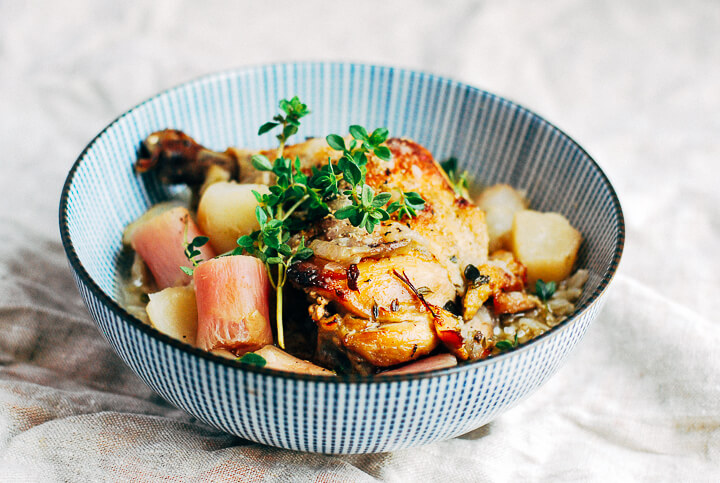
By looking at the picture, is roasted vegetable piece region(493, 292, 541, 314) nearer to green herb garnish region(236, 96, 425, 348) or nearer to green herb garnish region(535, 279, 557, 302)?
green herb garnish region(535, 279, 557, 302)

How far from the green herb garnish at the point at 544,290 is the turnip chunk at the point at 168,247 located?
4.03 feet

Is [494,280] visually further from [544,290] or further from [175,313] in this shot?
[175,313]

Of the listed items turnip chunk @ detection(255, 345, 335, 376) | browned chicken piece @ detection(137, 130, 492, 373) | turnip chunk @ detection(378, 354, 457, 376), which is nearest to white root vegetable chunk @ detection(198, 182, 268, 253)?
browned chicken piece @ detection(137, 130, 492, 373)

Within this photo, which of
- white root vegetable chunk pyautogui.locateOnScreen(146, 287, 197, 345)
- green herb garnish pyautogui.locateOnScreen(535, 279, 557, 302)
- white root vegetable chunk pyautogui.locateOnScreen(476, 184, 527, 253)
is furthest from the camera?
white root vegetable chunk pyautogui.locateOnScreen(476, 184, 527, 253)

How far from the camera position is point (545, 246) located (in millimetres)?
2719

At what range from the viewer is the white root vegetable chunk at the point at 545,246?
8.83ft

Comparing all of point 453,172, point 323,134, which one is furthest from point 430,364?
point 323,134

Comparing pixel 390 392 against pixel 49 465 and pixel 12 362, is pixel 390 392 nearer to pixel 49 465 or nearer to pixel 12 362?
pixel 49 465

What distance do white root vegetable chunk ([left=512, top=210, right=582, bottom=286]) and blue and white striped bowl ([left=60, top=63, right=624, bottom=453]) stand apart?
7cm

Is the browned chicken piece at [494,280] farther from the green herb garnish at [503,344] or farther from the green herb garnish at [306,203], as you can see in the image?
the green herb garnish at [306,203]

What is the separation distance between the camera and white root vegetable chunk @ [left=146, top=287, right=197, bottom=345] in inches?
87.8

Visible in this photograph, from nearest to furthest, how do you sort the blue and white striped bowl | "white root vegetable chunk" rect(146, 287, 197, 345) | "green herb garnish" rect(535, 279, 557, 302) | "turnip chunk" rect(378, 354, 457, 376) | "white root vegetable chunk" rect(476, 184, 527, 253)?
1. the blue and white striped bowl
2. "turnip chunk" rect(378, 354, 457, 376)
3. "white root vegetable chunk" rect(146, 287, 197, 345)
4. "green herb garnish" rect(535, 279, 557, 302)
5. "white root vegetable chunk" rect(476, 184, 527, 253)

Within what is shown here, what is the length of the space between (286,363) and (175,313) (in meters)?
0.46

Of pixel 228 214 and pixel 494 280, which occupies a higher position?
pixel 228 214
